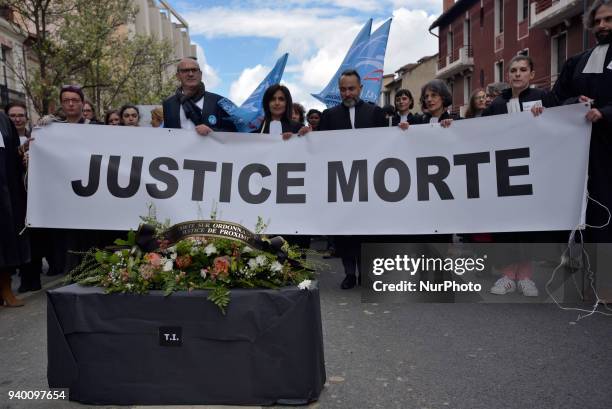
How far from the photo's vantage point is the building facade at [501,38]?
910 inches

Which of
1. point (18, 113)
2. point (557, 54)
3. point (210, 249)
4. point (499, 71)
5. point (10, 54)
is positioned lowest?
point (210, 249)

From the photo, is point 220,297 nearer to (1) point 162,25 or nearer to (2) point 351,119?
(2) point 351,119

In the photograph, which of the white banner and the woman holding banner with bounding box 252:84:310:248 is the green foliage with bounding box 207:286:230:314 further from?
the woman holding banner with bounding box 252:84:310:248

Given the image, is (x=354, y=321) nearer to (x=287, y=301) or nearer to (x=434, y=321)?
(x=434, y=321)

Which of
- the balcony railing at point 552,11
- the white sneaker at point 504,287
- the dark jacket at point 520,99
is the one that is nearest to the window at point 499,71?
the balcony railing at point 552,11

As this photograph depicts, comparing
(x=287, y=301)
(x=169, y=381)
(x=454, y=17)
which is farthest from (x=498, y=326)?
(x=454, y=17)

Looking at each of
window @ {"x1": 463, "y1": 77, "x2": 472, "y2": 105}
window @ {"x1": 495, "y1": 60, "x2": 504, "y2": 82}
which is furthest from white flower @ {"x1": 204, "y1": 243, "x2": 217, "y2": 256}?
window @ {"x1": 463, "y1": 77, "x2": 472, "y2": 105}

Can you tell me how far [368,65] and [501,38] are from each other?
2308cm

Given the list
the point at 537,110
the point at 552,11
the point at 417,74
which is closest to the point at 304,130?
the point at 537,110

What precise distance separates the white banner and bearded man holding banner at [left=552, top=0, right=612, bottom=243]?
452 mm

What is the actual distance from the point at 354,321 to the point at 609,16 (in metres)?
3.39

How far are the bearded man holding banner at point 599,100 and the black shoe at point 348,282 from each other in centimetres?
234

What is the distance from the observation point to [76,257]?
6.23 meters

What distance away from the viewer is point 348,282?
6305 millimetres
